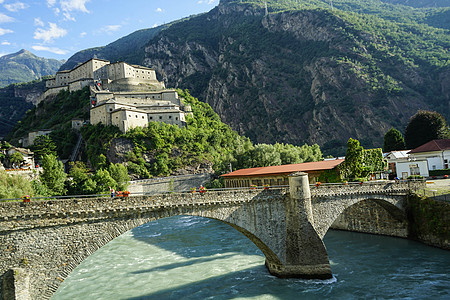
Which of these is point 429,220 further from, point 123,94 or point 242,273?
point 123,94

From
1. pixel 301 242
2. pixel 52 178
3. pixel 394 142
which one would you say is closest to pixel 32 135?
pixel 52 178

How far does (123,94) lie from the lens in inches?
4031

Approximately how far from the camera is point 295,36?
608ft

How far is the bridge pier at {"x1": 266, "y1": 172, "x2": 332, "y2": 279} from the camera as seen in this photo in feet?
79.1

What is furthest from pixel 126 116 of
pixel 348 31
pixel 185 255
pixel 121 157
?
pixel 348 31

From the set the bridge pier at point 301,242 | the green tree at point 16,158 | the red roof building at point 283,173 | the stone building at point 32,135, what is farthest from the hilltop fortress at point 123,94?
the bridge pier at point 301,242

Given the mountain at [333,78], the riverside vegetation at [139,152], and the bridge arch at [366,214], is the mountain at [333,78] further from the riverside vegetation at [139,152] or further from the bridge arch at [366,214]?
the bridge arch at [366,214]

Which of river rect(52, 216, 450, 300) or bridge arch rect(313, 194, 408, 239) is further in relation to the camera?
bridge arch rect(313, 194, 408, 239)

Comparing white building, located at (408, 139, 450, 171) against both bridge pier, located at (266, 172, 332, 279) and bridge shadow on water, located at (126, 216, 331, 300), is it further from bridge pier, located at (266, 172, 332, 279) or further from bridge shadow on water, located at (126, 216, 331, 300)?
bridge pier, located at (266, 172, 332, 279)

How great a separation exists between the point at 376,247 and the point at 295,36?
175 m

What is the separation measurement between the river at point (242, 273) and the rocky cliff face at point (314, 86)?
10598 cm

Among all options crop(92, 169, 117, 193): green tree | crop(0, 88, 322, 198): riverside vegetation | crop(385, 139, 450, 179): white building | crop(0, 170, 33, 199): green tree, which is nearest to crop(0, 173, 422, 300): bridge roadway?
crop(385, 139, 450, 179): white building

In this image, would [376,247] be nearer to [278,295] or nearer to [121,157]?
[278,295]

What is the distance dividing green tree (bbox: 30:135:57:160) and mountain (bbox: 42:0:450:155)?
108 metres
